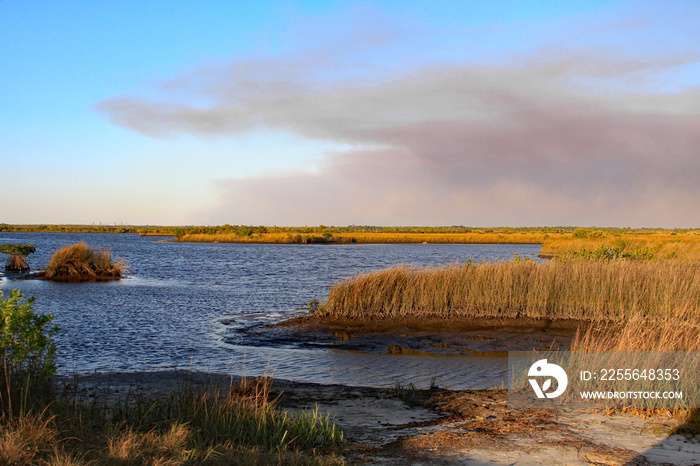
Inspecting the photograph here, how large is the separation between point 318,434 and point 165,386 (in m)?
4.85

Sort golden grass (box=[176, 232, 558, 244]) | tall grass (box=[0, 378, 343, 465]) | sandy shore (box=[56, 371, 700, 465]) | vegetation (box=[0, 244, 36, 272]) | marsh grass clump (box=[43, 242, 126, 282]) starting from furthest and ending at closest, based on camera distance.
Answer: golden grass (box=[176, 232, 558, 244]) < vegetation (box=[0, 244, 36, 272]) < marsh grass clump (box=[43, 242, 126, 282]) < sandy shore (box=[56, 371, 700, 465]) < tall grass (box=[0, 378, 343, 465])

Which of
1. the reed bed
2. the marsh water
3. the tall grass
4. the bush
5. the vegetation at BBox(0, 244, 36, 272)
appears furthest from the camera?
the vegetation at BBox(0, 244, 36, 272)

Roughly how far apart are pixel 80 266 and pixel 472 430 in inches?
1315

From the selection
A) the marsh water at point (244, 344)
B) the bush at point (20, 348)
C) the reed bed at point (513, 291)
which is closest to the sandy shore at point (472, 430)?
the bush at point (20, 348)

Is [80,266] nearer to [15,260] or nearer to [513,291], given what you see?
[15,260]

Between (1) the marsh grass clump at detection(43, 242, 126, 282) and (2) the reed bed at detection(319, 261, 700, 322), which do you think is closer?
(2) the reed bed at detection(319, 261, 700, 322)

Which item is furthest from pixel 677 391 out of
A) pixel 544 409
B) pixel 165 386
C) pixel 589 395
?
pixel 165 386

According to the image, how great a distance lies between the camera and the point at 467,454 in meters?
6.43

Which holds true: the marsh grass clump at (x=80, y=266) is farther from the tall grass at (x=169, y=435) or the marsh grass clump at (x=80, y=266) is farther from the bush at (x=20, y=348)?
the tall grass at (x=169, y=435)

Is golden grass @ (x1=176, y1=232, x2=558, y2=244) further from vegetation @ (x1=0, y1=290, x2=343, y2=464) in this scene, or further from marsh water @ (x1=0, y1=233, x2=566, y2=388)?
vegetation @ (x1=0, y1=290, x2=343, y2=464)

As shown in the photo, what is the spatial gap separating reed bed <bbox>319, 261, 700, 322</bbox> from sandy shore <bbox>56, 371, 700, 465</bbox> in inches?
359

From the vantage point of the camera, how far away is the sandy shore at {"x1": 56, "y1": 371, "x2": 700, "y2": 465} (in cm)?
636

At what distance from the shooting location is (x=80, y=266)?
34500 millimetres

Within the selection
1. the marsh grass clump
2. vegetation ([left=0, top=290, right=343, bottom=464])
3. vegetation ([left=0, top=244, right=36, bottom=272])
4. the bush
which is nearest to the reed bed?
vegetation ([left=0, top=290, right=343, bottom=464])
